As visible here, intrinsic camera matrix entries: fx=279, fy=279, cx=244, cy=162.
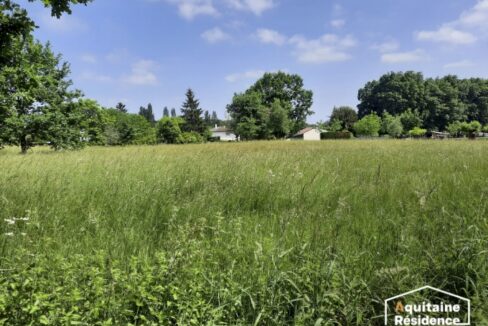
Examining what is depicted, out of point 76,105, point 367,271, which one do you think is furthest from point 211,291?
point 76,105

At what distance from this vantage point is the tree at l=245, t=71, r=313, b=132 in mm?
70750

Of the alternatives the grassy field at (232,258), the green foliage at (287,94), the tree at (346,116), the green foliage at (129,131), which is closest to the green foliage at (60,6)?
the grassy field at (232,258)

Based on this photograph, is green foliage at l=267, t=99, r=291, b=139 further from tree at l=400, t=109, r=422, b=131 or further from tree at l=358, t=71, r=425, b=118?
tree at l=358, t=71, r=425, b=118

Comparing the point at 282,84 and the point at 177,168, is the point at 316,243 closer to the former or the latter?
the point at 177,168

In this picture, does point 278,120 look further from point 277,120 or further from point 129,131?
point 129,131

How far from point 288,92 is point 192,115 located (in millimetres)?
26167

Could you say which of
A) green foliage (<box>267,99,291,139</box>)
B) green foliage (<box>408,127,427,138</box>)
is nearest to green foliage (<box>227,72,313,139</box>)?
green foliage (<box>267,99,291,139</box>)

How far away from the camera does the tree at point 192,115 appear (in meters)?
74.4

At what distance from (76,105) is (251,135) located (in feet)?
142

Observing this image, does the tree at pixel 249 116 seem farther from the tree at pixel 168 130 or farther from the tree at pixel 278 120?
the tree at pixel 168 130

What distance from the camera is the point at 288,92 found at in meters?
71.6

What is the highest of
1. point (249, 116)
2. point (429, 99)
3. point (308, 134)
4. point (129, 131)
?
point (429, 99)

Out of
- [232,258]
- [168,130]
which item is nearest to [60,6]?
[232,258]

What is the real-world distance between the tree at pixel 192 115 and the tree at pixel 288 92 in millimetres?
14686
